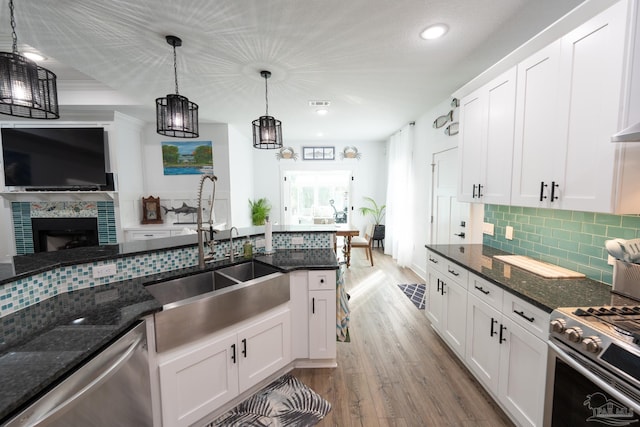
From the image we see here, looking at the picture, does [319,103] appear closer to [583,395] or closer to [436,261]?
[436,261]

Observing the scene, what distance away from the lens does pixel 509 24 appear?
187 centimetres

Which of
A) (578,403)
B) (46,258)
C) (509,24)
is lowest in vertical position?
(578,403)

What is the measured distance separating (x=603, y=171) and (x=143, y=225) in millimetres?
5233

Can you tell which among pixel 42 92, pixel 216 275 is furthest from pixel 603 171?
pixel 42 92

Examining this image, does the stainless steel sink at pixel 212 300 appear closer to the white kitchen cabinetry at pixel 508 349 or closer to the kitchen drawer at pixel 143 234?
the white kitchen cabinetry at pixel 508 349

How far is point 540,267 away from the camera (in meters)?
1.85

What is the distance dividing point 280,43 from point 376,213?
4.86 metres

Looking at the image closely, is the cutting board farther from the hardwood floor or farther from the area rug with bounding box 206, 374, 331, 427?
the area rug with bounding box 206, 374, 331, 427

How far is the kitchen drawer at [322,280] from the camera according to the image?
202 cm

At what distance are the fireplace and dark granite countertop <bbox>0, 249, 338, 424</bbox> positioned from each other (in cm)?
317

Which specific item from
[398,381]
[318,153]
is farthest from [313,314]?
[318,153]

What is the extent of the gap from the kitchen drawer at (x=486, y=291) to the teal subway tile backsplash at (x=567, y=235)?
1.98ft

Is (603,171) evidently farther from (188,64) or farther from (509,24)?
(188,64)

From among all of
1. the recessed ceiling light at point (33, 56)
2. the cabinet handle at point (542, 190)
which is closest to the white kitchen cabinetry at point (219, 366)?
the cabinet handle at point (542, 190)
